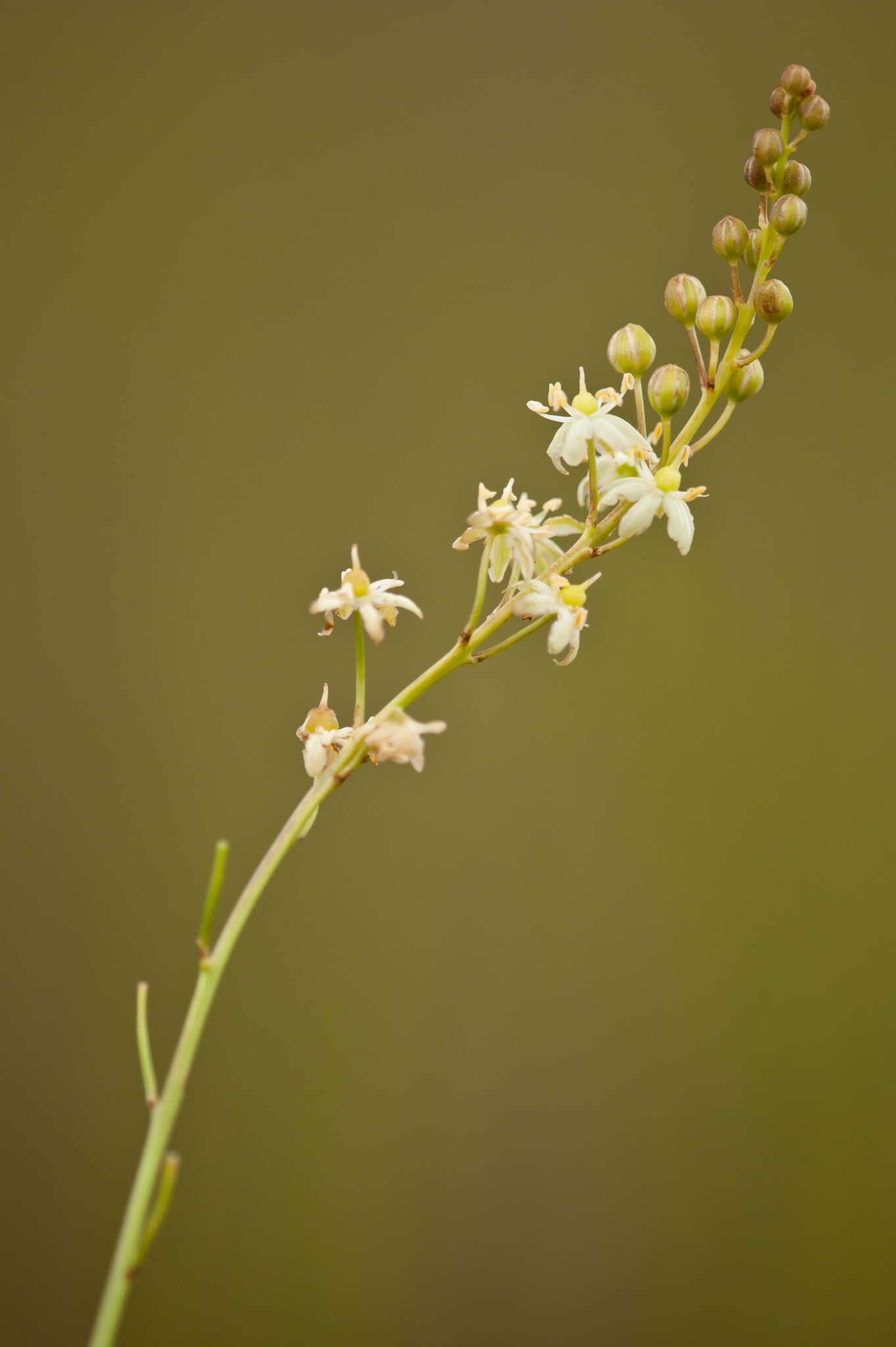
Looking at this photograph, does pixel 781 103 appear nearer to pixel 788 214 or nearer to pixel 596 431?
pixel 788 214

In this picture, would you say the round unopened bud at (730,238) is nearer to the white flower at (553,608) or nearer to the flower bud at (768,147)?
the flower bud at (768,147)

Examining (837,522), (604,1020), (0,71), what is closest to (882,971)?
(604,1020)

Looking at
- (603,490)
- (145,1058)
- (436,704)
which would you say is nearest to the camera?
(145,1058)

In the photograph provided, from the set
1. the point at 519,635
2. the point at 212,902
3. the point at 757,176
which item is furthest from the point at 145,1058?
the point at 757,176

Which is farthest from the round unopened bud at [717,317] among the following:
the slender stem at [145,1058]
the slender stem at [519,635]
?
the slender stem at [145,1058]

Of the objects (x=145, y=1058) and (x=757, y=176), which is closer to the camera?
(x=145, y=1058)

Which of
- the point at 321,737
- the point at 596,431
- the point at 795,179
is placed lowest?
the point at 321,737

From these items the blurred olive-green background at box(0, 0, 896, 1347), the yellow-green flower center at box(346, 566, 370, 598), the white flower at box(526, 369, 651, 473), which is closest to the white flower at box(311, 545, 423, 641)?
the yellow-green flower center at box(346, 566, 370, 598)

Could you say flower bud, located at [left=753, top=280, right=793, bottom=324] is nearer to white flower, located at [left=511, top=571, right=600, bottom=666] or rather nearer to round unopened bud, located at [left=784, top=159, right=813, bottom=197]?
round unopened bud, located at [left=784, top=159, right=813, bottom=197]
